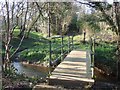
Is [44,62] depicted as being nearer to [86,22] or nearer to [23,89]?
[86,22]

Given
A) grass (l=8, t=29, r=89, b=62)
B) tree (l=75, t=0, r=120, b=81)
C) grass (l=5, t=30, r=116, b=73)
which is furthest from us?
grass (l=8, t=29, r=89, b=62)

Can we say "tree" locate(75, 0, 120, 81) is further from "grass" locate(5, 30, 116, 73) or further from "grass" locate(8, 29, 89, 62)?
"grass" locate(8, 29, 89, 62)

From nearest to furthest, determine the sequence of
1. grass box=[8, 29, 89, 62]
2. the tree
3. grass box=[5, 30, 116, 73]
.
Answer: the tree < grass box=[5, 30, 116, 73] < grass box=[8, 29, 89, 62]

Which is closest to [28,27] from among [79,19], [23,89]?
[23,89]

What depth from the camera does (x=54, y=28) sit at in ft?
26.3

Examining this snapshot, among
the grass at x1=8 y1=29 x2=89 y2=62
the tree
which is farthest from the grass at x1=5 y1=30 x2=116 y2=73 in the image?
the tree

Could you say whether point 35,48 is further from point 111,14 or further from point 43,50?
point 111,14

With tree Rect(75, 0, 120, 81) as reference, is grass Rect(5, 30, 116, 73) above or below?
below

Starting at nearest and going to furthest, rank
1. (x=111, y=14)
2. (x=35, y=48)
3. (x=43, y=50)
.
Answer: (x=111, y=14)
(x=43, y=50)
(x=35, y=48)

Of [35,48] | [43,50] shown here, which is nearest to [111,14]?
[43,50]

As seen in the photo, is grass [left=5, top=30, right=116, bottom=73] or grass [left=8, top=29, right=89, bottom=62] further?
grass [left=8, top=29, right=89, bottom=62]

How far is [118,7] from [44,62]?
7.50ft

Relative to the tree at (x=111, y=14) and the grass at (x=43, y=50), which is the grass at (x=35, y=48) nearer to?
the grass at (x=43, y=50)

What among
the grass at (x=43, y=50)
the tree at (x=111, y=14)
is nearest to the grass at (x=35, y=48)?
the grass at (x=43, y=50)
